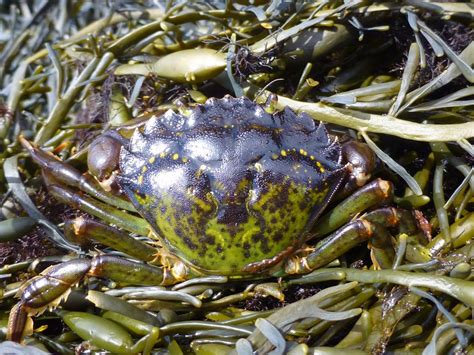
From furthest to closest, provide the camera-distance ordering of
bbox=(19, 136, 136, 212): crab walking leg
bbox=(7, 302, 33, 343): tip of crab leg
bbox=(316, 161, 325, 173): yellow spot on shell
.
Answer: bbox=(19, 136, 136, 212): crab walking leg < bbox=(316, 161, 325, 173): yellow spot on shell < bbox=(7, 302, 33, 343): tip of crab leg

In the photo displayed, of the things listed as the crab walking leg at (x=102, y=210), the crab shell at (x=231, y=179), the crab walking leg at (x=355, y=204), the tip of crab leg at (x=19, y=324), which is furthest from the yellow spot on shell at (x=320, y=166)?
the tip of crab leg at (x=19, y=324)

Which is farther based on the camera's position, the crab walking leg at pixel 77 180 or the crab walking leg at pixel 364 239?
the crab walking leg at pixel 77 180

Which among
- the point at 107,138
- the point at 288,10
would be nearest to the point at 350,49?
the point at 288,10

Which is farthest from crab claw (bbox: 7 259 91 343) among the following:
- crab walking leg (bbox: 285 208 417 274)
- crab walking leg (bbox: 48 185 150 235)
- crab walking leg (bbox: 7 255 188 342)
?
crab walking leg (bbox: 285 208 417 274)

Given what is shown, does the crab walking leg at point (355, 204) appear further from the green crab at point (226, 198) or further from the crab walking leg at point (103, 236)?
the crab walking leg at point (103, 236)

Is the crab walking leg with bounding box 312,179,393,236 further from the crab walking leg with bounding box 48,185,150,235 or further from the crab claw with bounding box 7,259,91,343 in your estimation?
the crab claw with bounding box 7,259,91,343

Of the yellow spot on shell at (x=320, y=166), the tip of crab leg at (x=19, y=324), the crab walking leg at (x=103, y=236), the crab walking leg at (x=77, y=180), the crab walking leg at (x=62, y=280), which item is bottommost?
the tip of crab leg at (x=19, y=324)

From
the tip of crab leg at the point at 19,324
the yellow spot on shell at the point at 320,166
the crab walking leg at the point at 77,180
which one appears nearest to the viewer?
the tip of crab leg at the point at 19,324
